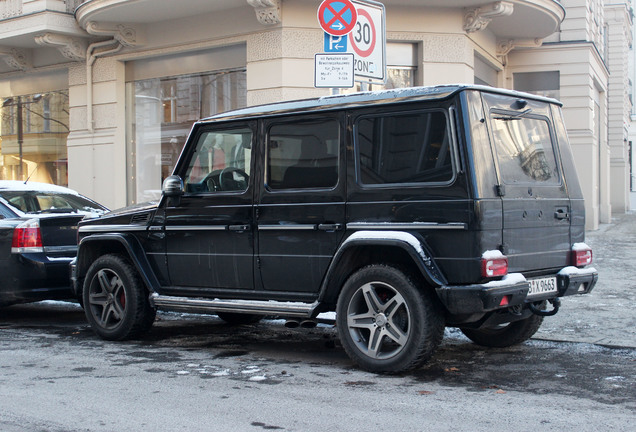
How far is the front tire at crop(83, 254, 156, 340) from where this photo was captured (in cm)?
738

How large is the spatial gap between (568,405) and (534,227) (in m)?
1.46

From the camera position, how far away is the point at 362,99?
6.19 metres

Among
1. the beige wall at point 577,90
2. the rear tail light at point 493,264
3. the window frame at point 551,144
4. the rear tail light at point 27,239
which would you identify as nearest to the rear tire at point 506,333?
the window frame at point 551,144

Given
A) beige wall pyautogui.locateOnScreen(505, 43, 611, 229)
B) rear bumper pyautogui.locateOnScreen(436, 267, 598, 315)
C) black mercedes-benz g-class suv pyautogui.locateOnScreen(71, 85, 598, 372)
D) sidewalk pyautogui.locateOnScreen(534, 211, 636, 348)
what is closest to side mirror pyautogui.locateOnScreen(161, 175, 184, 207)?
black mercedes-benz g-class suv pyautogui.locateOnScreen(71, 85, 598, 372)

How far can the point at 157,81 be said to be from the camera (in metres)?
16.3

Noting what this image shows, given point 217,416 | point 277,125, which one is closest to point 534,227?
point 277,125

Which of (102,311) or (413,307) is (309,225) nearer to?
(413,307)

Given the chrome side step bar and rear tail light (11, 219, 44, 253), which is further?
rear tail light (11, 219, 44, 253)

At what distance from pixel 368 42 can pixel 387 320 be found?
4.06 metres

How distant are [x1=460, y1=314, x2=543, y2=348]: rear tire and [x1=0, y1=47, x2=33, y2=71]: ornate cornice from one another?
14.1 m

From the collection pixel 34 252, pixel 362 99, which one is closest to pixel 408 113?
pixel 362 99

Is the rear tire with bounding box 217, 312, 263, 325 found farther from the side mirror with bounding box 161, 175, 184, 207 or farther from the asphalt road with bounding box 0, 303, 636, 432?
the side mirror with bounding box 161, 175, 184, 207

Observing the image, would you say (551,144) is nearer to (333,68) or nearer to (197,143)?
(333,68)

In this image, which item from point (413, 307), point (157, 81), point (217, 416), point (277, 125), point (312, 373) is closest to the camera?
point (217, 416)
